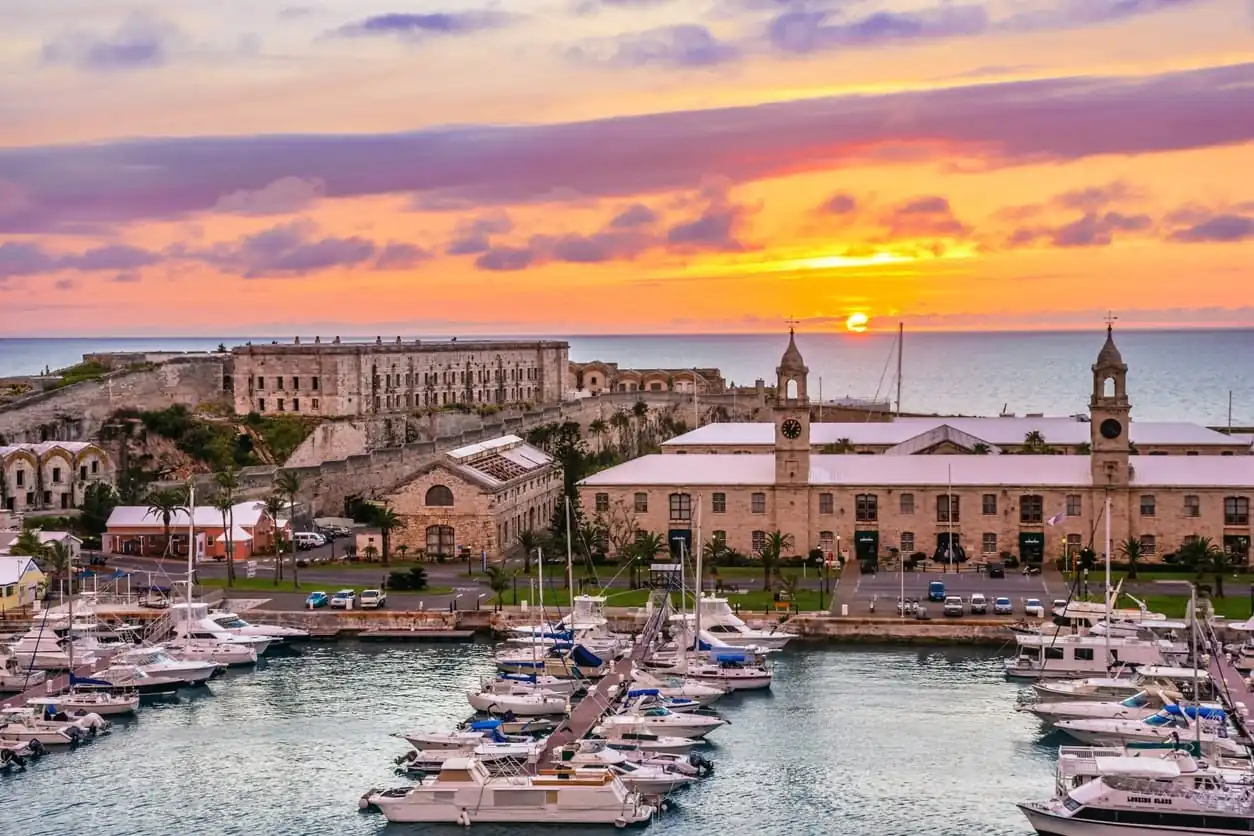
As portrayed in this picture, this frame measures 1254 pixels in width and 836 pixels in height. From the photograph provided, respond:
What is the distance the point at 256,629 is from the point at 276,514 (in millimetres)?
17744

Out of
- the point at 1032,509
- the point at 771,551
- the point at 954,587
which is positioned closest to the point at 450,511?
the point at 771,551

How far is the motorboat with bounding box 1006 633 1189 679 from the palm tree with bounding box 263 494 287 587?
109ft

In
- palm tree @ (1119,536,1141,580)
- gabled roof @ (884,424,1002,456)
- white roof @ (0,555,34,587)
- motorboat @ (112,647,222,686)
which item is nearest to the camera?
motorboat @ (112,647,222,686)

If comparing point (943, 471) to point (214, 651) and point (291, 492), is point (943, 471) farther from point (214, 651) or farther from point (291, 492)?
point (214, 651)

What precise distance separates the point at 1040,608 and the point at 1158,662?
337 inches

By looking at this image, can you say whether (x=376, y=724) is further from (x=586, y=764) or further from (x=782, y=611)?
(x=782, y=611)

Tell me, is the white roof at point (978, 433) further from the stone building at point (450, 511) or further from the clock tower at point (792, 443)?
the stone building at point (450, 511)

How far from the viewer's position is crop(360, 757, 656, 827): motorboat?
46.5 m

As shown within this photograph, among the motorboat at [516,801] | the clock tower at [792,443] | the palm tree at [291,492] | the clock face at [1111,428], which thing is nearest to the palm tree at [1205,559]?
the clock face at [1111,428]

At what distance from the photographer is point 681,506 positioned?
83250mm

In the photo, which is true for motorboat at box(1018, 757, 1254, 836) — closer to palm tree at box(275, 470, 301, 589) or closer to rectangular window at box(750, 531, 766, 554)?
rectangular window at box(750, 531, 766, 554)

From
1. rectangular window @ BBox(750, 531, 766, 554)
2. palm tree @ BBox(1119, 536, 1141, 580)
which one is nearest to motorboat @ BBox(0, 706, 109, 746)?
rectangular window @ BBox(750, 531, 766, 554)

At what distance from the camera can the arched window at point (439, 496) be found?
8319cm

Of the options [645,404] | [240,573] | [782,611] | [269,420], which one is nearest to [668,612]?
[782,611]
